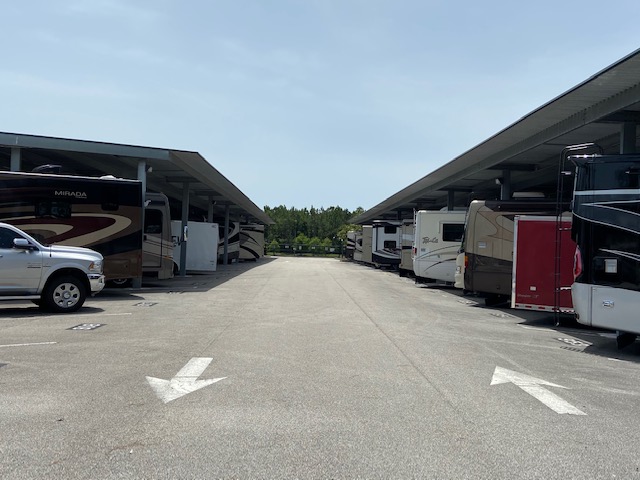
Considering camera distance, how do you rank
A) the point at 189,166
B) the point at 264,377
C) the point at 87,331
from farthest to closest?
the point at 189,166, the point at 87,331, the point at 264,377

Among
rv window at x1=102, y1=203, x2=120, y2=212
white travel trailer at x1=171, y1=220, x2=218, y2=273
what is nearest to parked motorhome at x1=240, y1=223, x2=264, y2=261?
white travel trailer at x1=171, y1=220, x2=218, y2=273

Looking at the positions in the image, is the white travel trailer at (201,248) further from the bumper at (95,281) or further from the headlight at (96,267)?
the bumper at (95,281)

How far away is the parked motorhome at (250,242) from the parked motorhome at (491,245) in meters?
36.5

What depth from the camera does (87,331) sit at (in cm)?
1093

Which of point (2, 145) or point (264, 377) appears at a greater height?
point (2, 145)

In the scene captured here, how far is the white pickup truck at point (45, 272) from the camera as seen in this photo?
12.8 m

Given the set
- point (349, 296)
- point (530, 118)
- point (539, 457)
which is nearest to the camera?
point (539, 457)

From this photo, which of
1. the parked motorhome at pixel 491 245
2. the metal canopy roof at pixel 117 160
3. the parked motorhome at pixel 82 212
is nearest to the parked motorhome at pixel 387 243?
the metal canopy roof at pixel 117 160

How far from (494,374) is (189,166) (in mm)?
19368

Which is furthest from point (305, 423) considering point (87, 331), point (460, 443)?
point (87, 331)

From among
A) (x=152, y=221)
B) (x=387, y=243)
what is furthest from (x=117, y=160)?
(x=387, y=243)

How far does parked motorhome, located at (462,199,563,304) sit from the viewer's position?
55.7 ft

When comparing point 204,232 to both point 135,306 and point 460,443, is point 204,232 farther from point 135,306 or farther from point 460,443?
point 460,443

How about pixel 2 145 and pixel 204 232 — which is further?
pixel 204 232
